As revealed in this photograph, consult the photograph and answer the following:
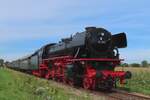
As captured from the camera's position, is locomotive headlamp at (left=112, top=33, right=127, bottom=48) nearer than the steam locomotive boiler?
No

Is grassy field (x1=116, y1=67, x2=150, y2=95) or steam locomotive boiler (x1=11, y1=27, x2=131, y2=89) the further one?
grassy field (x1=116, y1=67, x2=150, y2=95)

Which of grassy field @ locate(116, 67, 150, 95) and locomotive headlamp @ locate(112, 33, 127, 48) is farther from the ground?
locomotive headlamp @ locate(112, 33, 127, 48)

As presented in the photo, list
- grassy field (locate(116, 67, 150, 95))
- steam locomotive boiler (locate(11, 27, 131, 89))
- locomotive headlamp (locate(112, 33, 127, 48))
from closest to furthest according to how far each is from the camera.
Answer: steam locomotive boiler (locate(11, 27, 131, 89)) → grassy field (locate(116, 67, 150, 95)) → locomotive headlamp (locate(112, 33, 127, 48))

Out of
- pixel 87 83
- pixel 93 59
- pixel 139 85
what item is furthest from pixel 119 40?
pixel 139 85

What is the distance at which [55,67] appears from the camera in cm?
3366

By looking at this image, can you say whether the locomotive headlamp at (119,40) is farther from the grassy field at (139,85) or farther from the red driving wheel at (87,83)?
the red driving wheel at (87,83)

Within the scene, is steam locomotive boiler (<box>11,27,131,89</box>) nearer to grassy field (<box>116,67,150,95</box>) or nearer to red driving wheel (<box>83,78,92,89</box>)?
red driving wheel (<box>83,78,92,89</box>)

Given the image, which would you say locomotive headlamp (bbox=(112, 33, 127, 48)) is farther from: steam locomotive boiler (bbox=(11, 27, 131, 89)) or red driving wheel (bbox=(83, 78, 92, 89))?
red driving wheel (bbox=(83, 78, 92, 89))

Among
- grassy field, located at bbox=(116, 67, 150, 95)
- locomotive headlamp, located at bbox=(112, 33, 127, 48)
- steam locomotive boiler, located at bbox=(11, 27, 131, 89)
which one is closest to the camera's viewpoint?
steam locomotive boiler, located at bbox=(11, 27, 131, 89)

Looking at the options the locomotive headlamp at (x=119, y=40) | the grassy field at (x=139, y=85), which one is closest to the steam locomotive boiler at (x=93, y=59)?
the locomotive headlamp at (x=119, y=40)

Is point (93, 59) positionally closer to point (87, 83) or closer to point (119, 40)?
point (87, 83)

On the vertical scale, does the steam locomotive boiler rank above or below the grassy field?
above

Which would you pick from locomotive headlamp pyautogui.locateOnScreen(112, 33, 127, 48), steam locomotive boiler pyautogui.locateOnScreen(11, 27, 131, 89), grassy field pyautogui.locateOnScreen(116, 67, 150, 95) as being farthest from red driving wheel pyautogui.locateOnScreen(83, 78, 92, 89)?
locomotive headlamp pyautogui.locateOnScreen(112, 33, 127, 48)

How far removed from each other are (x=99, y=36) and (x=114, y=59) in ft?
5.74
